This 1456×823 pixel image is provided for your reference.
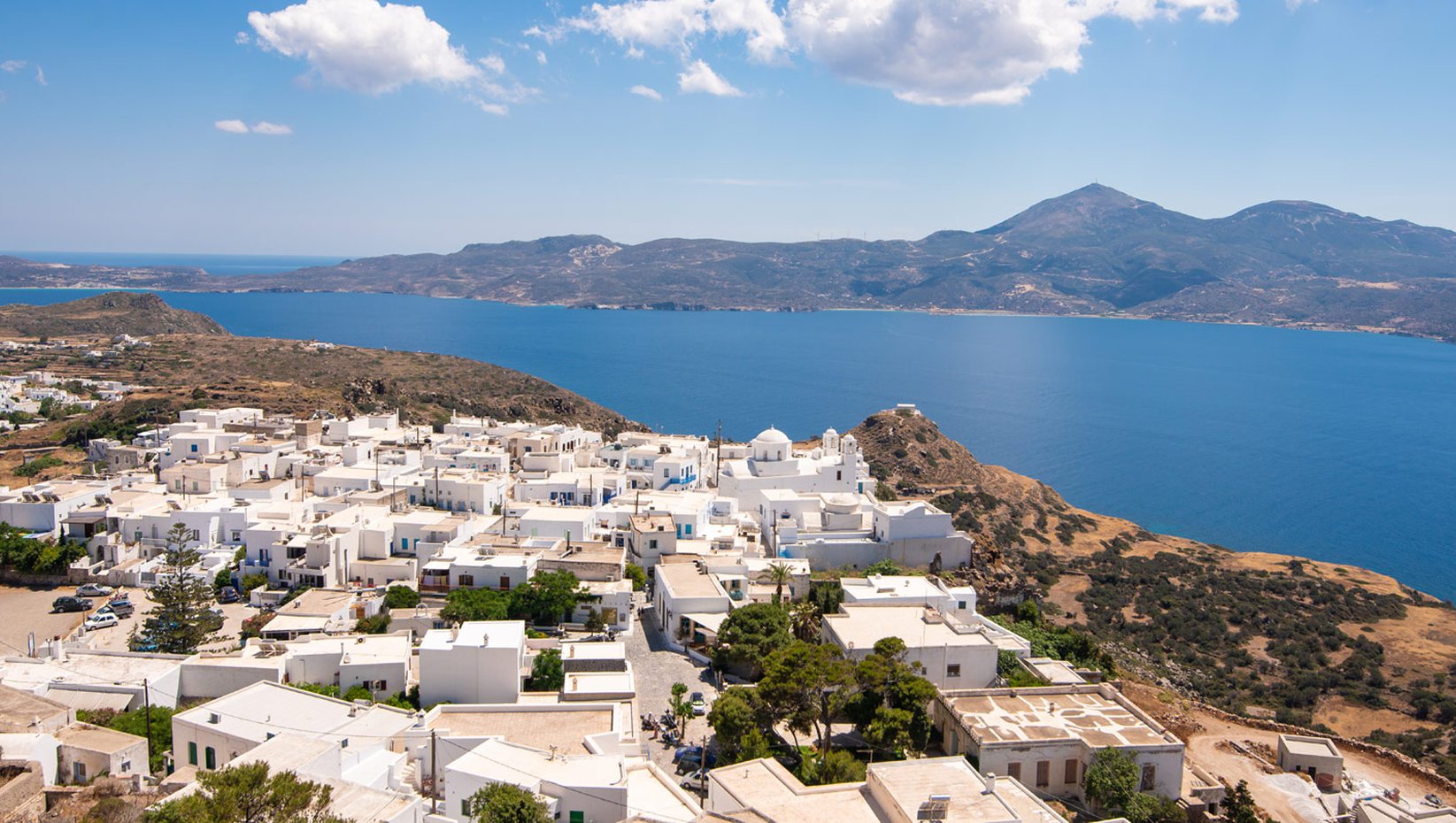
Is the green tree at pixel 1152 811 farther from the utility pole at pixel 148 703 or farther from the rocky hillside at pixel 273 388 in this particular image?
the rocky hillside at pixel 273 388

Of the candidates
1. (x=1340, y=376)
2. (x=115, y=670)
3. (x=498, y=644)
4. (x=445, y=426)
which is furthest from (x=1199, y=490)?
(x=1340, y=376)

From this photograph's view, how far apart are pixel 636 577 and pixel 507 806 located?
15566 millimetres

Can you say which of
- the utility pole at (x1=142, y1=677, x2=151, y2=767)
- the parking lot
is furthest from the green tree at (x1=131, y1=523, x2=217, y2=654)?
the utility pole at (x1=142, y1=677, x2=151, y2=767)

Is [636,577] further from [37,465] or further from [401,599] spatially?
[37,465]

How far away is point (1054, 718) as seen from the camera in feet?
65.4

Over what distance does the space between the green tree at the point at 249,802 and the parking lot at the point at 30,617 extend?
16.2m

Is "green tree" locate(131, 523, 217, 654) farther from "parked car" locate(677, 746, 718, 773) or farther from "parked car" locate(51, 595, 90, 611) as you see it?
"parked car" locate(677, 746, 718, 773)

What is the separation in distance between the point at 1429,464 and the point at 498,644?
88.1 meters

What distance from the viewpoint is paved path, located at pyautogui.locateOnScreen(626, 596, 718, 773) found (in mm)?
19923

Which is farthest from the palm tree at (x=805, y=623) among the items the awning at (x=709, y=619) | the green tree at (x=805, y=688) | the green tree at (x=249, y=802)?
the green tree at (x=249, y=802)

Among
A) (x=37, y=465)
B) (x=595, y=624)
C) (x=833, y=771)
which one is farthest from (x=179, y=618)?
(x=37, y=465)

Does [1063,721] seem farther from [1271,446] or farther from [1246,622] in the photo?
[1271,446]

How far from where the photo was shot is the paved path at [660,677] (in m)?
19.9

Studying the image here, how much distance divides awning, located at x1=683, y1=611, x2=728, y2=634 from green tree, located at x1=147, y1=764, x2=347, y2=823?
12.2 meters
